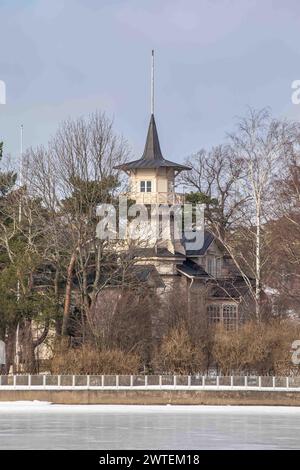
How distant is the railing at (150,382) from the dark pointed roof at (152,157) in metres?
26.9

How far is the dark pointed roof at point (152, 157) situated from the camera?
92.1 m

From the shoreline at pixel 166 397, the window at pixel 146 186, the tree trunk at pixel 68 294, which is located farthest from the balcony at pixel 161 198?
the shoreline at pixel 166 397

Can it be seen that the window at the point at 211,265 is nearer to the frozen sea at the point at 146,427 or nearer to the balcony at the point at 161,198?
the balcony at the point at 161,198

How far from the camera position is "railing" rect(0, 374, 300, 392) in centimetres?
6581

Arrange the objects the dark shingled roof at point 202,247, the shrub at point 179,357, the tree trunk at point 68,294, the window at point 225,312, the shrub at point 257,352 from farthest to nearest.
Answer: the dark shingled roof at point 202,247 → the window at point 225,312 → the tree trunk at point 68,294 → the shrub at point 179,357 → the shrub at point 257,352

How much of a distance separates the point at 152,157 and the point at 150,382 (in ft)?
98.8

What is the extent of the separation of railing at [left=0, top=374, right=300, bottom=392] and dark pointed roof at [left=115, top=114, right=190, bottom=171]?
2695cm

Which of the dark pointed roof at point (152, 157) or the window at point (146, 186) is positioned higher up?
the dark pointed roof at point (152, 157)

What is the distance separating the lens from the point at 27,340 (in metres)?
74.1

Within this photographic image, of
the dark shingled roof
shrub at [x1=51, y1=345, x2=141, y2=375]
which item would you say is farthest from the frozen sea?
the dark shingled roof

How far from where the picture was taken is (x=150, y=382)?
66125 mm
